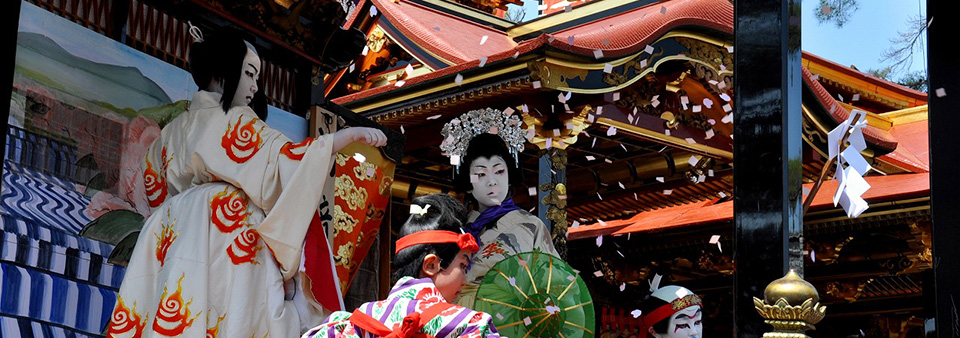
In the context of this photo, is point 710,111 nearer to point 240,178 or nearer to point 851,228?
point 851,228

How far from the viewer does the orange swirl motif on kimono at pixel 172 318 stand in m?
4.26

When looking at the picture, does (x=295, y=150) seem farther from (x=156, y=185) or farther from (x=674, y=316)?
(x=674, y=316)

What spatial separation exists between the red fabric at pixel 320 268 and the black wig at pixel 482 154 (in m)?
1.11

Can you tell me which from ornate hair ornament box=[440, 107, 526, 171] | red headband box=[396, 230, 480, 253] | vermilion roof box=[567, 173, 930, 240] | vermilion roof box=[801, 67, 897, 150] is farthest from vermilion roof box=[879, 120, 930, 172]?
red headband box=[396, 230, 480, 253]

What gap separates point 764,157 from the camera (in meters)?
2.24

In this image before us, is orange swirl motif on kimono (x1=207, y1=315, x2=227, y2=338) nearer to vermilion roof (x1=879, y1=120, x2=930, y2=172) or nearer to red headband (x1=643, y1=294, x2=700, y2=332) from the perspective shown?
red headband (x1=643, y1=294, x2=700, y2=332)

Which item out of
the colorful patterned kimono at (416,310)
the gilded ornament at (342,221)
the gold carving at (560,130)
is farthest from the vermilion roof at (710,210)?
the colorful patterned kimono at (416,310)

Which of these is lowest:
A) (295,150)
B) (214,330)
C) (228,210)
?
(214,330)

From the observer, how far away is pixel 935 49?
261cm

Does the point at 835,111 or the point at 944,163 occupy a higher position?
the point at 835,111

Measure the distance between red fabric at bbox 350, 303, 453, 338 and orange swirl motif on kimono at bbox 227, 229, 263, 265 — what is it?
1.06m

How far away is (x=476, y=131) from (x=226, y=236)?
5.69 ft

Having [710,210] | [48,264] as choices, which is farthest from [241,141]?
[710,210]

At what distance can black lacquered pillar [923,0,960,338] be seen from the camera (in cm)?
243
